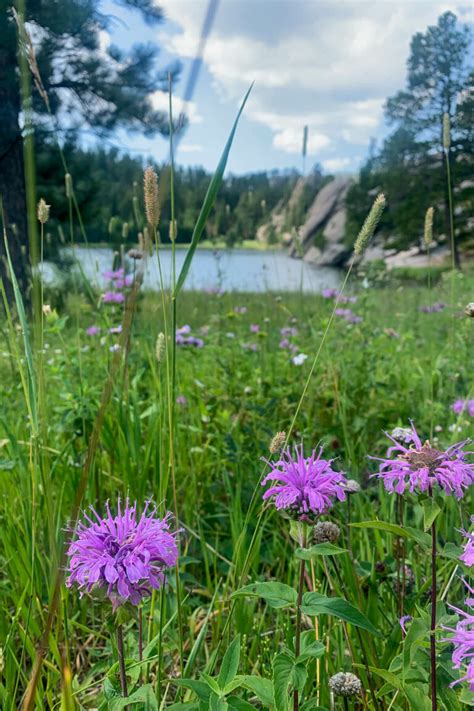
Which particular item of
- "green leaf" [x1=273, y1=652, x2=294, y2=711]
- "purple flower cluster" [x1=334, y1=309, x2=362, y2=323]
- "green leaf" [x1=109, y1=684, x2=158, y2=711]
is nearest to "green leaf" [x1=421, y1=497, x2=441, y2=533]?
"green leaf" [x1=273, y1=652, x2=294, y2=711]

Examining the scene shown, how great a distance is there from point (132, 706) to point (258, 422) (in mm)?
1344

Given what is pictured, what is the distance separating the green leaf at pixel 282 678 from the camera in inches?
25.2

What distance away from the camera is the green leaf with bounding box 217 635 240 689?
0.67 metres

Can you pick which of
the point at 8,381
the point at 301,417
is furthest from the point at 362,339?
the point at 8,381

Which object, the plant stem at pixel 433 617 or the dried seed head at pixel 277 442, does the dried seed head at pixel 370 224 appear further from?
the plant stem at pixel 433 617

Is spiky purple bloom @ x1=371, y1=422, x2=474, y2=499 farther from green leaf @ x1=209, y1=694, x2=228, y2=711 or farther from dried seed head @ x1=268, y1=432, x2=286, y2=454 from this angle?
green leaf @ x1=209, y1=694, x2=228, y2=711

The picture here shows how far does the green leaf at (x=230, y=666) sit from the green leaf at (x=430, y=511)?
0.85ft

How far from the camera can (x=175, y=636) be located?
1115 millimetres

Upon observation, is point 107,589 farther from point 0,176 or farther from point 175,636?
point 0,176

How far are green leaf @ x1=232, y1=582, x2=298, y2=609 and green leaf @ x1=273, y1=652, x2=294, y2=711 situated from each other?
0.19 feet

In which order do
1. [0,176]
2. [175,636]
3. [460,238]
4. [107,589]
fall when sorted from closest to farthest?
[107,589] < [175,636] < [0,176] < [460,238]

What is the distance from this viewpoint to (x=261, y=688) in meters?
0.69

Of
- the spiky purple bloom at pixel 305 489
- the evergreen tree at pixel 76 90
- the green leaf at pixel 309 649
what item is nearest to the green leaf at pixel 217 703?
the green leaf at pixel 309 649

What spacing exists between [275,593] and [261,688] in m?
0.11
